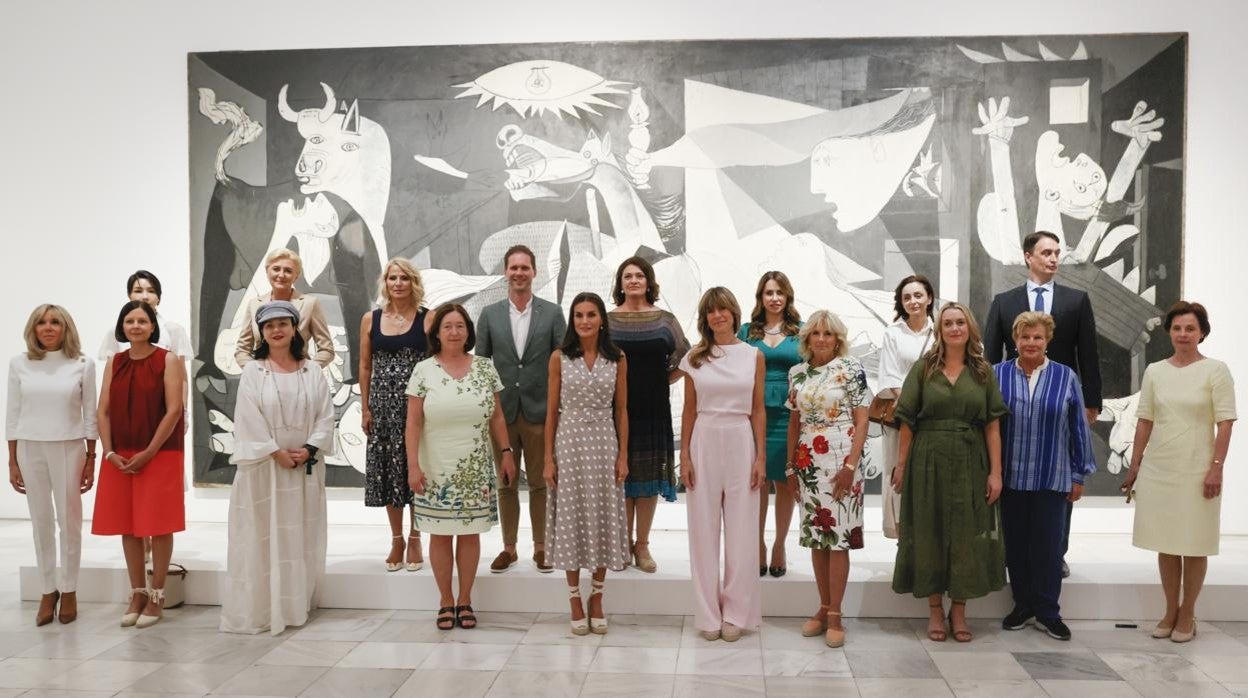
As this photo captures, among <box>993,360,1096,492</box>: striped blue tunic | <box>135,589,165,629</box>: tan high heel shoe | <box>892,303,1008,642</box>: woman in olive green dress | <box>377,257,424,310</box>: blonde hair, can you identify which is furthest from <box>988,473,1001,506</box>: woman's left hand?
<box>135,589,165,629</box>: tan high heel shoe

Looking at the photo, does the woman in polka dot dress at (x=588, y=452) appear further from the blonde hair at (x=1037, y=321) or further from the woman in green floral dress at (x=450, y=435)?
the blonde hair at (x=1037, y=321)

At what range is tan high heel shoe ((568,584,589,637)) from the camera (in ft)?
14.0

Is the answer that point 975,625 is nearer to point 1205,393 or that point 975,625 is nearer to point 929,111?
point 1205,393

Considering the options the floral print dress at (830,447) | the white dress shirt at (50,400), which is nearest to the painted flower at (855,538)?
the floral print dress at (830,447)

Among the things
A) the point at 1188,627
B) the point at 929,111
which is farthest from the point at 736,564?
the point at 929,111

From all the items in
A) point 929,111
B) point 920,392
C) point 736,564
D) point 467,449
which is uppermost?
point 929,111

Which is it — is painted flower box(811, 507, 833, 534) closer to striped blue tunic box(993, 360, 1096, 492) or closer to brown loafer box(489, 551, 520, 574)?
striped blue tunic box(993, 360, 1096, 492)

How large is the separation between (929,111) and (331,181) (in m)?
4.13

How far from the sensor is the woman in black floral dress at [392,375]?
4.55m

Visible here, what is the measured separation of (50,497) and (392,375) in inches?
70.2

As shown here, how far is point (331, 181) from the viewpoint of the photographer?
650cm

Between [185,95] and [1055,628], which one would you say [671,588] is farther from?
[185,95]

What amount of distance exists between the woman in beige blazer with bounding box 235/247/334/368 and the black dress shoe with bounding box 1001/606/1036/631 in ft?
11.6

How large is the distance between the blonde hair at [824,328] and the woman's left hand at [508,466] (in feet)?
4.73
